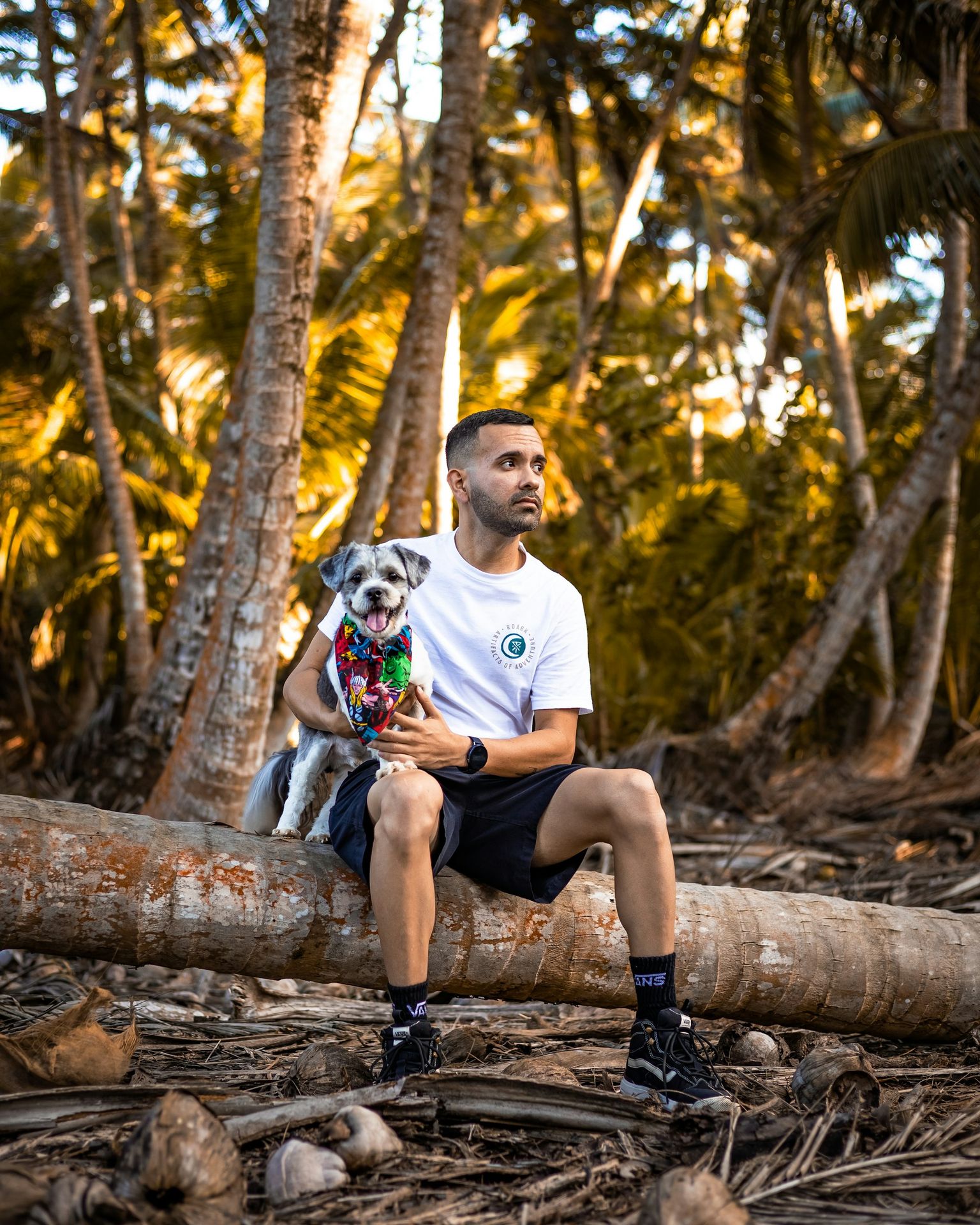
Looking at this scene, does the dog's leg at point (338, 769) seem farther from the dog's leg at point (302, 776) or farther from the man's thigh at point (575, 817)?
the man's thigh at point (575, 817)

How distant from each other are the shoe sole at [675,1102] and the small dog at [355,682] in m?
1.07

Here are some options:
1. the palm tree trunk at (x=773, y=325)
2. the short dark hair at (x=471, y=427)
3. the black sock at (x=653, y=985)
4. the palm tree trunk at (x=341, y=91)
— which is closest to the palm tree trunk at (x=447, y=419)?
the palm tree trunk at (x=341, y=91)

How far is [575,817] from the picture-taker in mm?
3230

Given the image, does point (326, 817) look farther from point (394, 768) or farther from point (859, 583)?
point (859, 583)

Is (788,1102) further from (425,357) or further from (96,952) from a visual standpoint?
(425,357)

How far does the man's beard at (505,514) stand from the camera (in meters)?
3.46

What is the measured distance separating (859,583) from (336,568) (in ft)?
20.1

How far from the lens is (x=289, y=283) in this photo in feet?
17.5

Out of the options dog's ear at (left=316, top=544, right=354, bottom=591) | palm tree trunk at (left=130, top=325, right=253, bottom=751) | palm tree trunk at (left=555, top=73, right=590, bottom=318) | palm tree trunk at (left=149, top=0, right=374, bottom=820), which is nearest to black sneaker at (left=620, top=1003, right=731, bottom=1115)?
dog's ear at (left=316, top=544, right=354, bottom=591)

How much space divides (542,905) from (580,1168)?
4.00 feet

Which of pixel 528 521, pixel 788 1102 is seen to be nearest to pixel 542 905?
pixel 788 1102

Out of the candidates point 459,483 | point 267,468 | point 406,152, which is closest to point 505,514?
point 459,483

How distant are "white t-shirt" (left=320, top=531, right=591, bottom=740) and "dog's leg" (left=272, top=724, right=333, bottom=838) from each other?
372 mm

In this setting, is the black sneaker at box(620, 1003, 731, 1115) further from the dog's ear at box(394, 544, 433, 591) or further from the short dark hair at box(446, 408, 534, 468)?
the short dark hair at box(446, 408, 534, 468)
